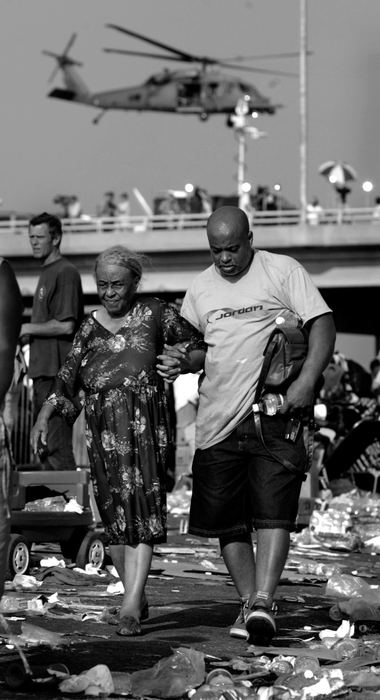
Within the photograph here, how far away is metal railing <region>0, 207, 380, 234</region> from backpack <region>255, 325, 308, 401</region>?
48586 millimetres

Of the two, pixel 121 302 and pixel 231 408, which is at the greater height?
pixel 121 302

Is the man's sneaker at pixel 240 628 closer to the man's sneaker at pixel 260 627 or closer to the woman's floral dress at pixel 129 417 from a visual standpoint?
the man's sneaker at pixel 260 627

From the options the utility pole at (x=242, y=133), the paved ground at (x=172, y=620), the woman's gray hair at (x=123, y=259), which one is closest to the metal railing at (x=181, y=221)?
the utility pole at (x=242, y=133)

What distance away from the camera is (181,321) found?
750 centimetres

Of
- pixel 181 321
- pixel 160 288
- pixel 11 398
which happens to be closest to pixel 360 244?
pixel 160 288

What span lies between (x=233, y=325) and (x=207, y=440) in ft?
1.78

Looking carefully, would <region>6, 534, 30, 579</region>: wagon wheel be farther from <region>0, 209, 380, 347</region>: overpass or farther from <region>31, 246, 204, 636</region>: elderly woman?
<region>0, 209, 380, 347</region>: overpass

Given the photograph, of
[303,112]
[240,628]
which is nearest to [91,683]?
[240,628]

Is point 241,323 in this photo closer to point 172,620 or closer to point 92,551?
point 172,620

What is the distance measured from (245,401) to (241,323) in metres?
0.36

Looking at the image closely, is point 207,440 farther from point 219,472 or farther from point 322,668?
point 322,668

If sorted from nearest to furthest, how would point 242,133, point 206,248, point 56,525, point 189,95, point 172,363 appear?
point 172,363, point 56,525, point 206,248, point 242,133, point 189,95

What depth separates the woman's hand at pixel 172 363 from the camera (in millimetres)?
7293

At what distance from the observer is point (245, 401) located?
24.0 ft
